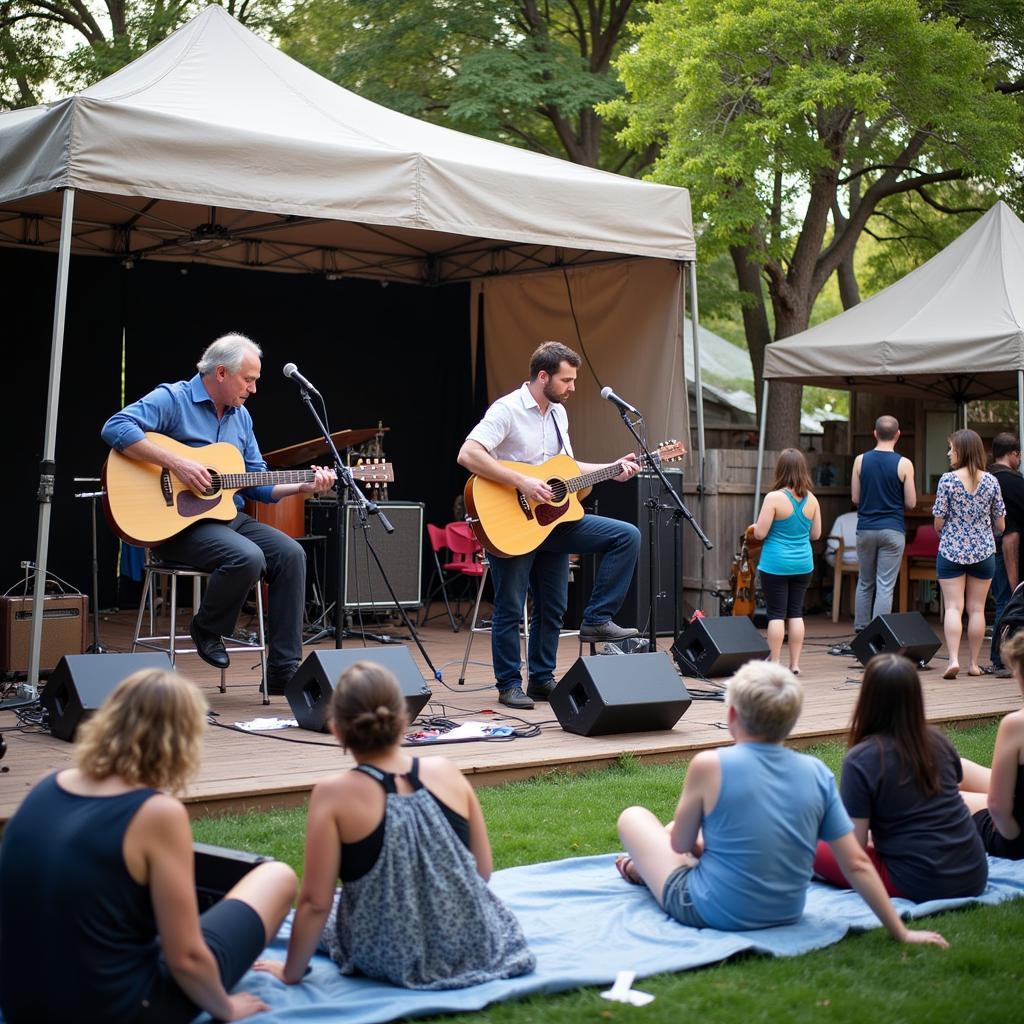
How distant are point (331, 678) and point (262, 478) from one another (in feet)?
4.11

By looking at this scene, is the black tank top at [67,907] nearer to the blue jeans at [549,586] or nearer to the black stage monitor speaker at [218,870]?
the black stage monitor speaker at [218,870]

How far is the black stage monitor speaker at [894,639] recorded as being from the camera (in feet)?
27.0

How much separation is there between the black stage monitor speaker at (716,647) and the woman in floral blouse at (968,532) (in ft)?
5.24

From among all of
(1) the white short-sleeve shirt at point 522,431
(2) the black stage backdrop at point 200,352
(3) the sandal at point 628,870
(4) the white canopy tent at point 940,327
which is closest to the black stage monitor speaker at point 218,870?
(3) the sandal at point 628,870

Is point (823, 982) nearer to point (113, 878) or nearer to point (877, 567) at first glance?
point (113, 878)

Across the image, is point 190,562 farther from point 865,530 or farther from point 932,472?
point 932,472

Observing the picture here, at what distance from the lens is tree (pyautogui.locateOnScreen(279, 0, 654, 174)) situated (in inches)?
592

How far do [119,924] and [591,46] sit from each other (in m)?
16.8

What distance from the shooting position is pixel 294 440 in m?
12.4

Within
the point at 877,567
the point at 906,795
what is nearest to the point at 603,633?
the point at 906,795

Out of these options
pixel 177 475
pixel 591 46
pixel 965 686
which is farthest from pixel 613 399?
pixel 591 46

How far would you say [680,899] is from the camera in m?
3.84

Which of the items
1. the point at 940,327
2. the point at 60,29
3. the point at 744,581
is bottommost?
the point at 744,581

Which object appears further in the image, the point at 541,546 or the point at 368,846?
the point at 541,546
